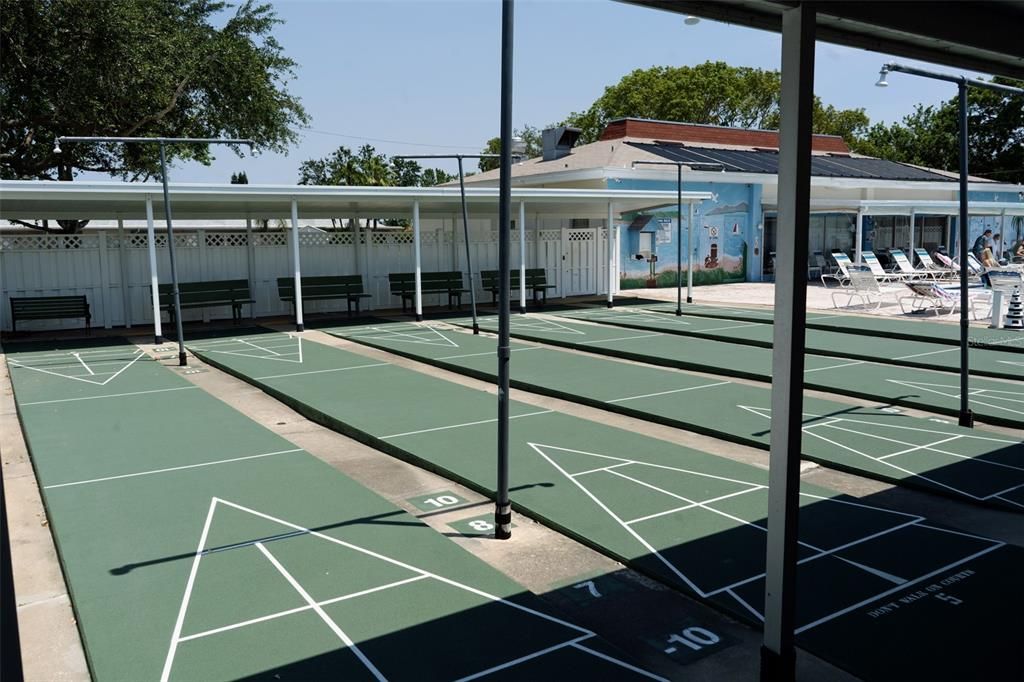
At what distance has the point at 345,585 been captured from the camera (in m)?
5.14

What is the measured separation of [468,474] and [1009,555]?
14.0ft

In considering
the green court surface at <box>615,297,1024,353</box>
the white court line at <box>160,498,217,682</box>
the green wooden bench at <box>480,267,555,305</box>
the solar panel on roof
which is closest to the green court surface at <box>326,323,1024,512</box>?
the white court line at <box>160,498,217,682</box>

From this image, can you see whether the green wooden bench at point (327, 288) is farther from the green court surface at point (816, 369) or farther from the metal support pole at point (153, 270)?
the green court surface at point (816, 369)

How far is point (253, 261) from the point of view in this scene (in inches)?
781

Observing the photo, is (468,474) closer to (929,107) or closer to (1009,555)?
(1009,555)

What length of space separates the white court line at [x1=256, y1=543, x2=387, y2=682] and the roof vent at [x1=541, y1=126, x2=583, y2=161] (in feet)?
97.2

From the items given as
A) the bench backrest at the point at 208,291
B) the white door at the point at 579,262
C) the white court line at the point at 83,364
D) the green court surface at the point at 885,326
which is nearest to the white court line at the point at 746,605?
the white court line at the point at 83,364

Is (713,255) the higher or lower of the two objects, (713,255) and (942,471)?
the higher

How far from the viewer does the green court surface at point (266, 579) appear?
424cm

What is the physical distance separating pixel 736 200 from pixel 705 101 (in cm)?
2670

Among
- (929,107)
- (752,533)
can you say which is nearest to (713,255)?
(752,533)

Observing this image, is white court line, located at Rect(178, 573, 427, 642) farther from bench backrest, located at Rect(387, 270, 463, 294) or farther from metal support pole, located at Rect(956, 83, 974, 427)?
bench backrest, located at Rect(387, 270, 463, 294)

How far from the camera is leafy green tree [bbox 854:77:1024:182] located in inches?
1855

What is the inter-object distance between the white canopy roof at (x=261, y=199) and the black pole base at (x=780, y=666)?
1420 cm
